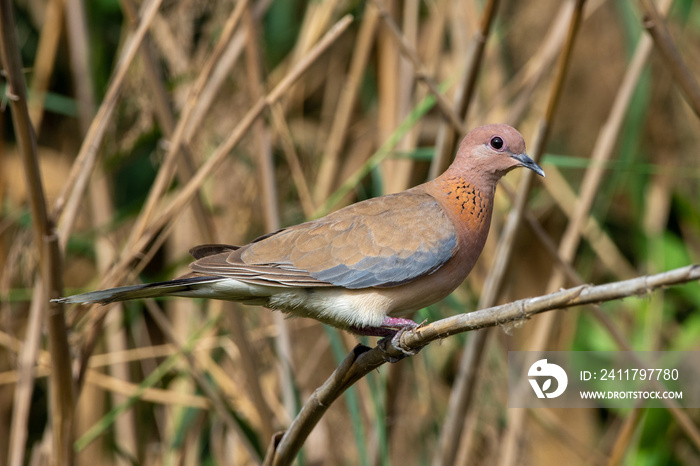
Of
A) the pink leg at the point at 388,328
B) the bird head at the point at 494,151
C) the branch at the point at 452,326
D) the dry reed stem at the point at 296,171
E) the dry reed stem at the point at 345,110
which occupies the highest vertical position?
the dry reed stem at the point at 345,110

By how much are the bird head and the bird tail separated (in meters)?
0.82

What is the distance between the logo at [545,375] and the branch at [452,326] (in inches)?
49.9

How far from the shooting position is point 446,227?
1980 millimetres

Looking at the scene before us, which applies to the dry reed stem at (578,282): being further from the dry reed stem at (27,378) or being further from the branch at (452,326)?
the dry reed stem at (27,378)

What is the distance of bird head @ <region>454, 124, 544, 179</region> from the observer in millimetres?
2041

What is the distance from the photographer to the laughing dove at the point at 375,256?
6.28 ft

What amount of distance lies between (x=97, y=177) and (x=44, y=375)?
861 millimetres

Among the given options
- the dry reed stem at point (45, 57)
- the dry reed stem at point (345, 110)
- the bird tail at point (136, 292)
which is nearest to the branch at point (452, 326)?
the bird tail at point (136, 292)

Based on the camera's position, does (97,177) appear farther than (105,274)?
Yes

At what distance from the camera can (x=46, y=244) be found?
71.0 inches

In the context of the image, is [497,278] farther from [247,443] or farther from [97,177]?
[97,177]

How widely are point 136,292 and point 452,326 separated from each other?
0.75m

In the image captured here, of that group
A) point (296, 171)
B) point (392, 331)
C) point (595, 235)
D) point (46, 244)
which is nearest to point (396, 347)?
point (392, 331)

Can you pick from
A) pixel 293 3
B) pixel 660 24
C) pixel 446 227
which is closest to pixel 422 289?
pixel 446 227
